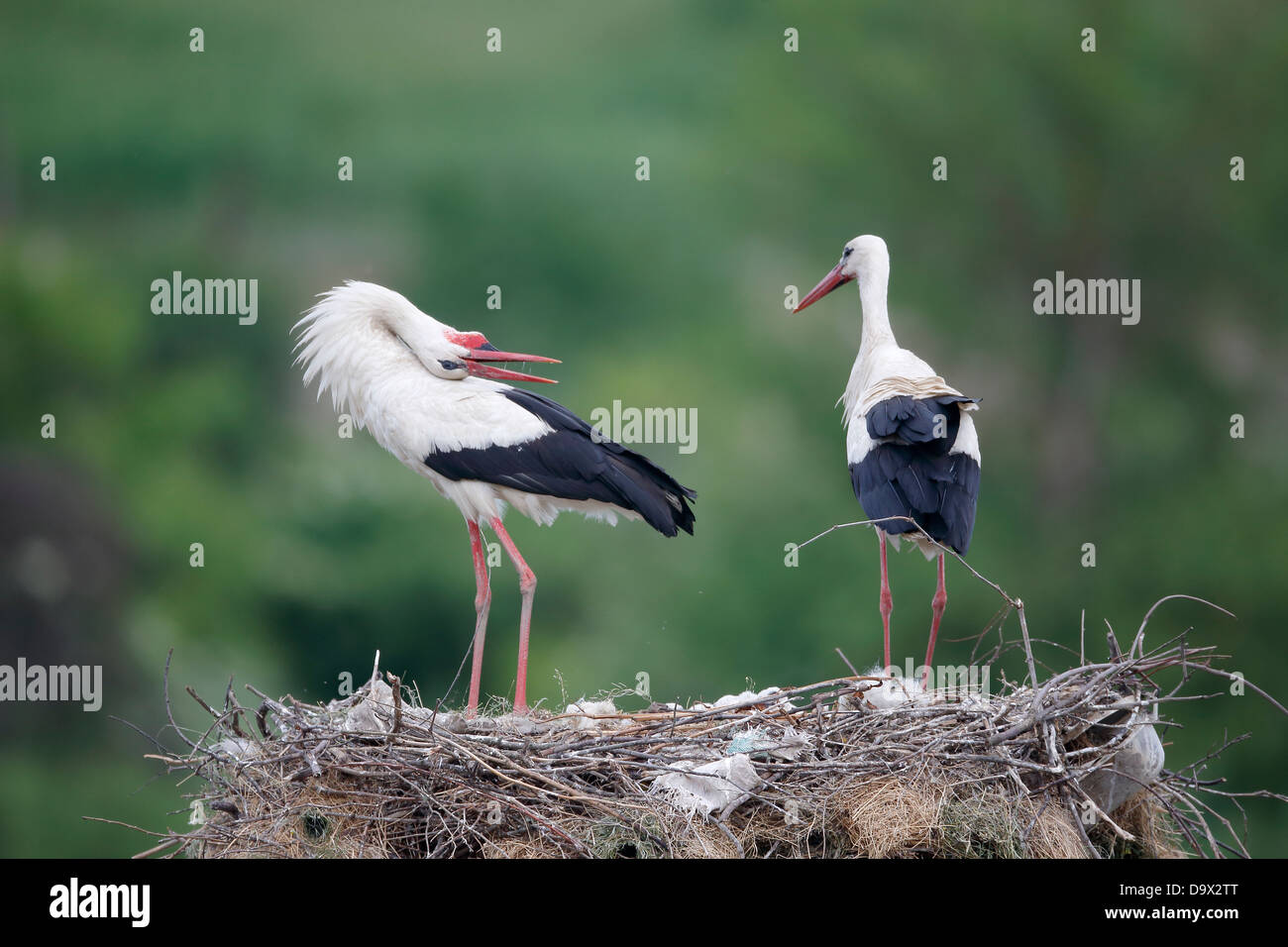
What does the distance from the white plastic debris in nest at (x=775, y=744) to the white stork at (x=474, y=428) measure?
843 millimetres

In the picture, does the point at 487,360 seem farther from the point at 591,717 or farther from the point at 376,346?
the point at 591,717

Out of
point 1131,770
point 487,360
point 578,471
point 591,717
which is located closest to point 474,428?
point 487,360

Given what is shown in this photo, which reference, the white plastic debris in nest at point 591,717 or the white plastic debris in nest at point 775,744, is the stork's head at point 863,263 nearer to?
the white plastic debris in nest at point 591,717

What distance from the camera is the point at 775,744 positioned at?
376 centimetres

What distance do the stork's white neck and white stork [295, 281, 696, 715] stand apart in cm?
120

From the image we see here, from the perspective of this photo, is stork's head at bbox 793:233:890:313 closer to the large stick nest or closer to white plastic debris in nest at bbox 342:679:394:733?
the large stick nest

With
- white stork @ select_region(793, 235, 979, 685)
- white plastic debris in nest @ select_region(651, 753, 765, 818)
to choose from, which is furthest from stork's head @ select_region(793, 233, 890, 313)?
white plastic debris in nest @ select_region(651, 753, 765, 818)

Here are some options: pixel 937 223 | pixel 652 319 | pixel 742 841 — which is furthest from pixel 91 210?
pixel 742 841

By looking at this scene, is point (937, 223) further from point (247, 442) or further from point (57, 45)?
point (57, 45)

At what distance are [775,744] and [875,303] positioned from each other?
7.10 feet

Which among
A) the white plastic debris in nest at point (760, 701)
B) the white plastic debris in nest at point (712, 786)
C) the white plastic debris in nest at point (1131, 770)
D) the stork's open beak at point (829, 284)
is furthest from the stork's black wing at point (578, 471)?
the white plastic debris in nest at point (1131, 770)

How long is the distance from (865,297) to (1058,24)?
699 centimetres

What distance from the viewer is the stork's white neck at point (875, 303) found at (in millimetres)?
5332

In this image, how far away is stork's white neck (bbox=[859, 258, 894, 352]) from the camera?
5.33 meters
